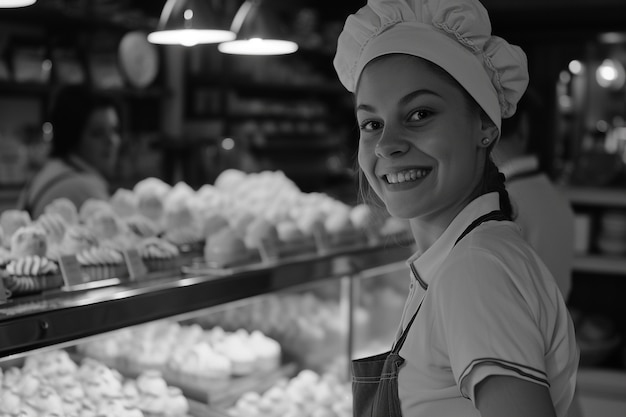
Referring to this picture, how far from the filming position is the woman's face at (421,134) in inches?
51.0

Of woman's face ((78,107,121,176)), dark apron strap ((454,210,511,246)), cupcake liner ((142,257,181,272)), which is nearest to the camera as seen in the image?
dark apron strap ((454,210,511,246))

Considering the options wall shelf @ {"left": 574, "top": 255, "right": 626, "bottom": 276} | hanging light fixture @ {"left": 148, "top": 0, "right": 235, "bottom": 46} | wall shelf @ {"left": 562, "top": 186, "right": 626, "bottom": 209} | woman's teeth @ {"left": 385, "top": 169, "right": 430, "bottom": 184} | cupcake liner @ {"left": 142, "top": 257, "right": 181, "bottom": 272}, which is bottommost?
wall shelf @ {"left": 574, "top": 255, "right": 626, "bottom": 276}

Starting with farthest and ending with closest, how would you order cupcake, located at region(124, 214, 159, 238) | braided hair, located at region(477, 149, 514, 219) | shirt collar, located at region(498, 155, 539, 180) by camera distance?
1. shirt collar, located at region(498, 155, 539, 180)
2. cupcake, located at region(124, 214, 159, 238)
3. braided hair, located at region(477, 149, 514, 219)

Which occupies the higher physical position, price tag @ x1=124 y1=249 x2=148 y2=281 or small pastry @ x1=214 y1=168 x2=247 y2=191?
small pastry @ x1=214 y1=168 x2=247 y2=191

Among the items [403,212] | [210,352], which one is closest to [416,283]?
[403,212]

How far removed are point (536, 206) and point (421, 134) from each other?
1968 millimetres

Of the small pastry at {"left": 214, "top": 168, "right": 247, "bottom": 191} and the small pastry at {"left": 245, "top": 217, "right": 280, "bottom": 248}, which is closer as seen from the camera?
the small pastry at {"left": 245, "top": 217, "right": 280, "bottom": 248}

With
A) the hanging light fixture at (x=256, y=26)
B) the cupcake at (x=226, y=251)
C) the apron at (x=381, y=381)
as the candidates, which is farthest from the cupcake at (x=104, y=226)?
the apron at (x=381, y=381)

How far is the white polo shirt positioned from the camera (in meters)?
1.09

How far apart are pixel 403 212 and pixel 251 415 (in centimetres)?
140

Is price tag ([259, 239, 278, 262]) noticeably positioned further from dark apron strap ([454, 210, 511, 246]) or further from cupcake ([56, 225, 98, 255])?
dark apron strap ([454, 210, 511, 246])

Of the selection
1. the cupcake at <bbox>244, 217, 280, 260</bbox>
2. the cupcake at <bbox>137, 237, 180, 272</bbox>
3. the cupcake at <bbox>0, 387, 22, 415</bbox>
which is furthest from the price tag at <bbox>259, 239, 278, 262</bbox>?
the cupcake at <bbox>0, 387, 22, 415</bbox>

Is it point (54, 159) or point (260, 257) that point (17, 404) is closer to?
point (260, 257)

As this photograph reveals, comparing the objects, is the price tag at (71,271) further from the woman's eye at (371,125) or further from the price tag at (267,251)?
the woman's eye at (371,125)
